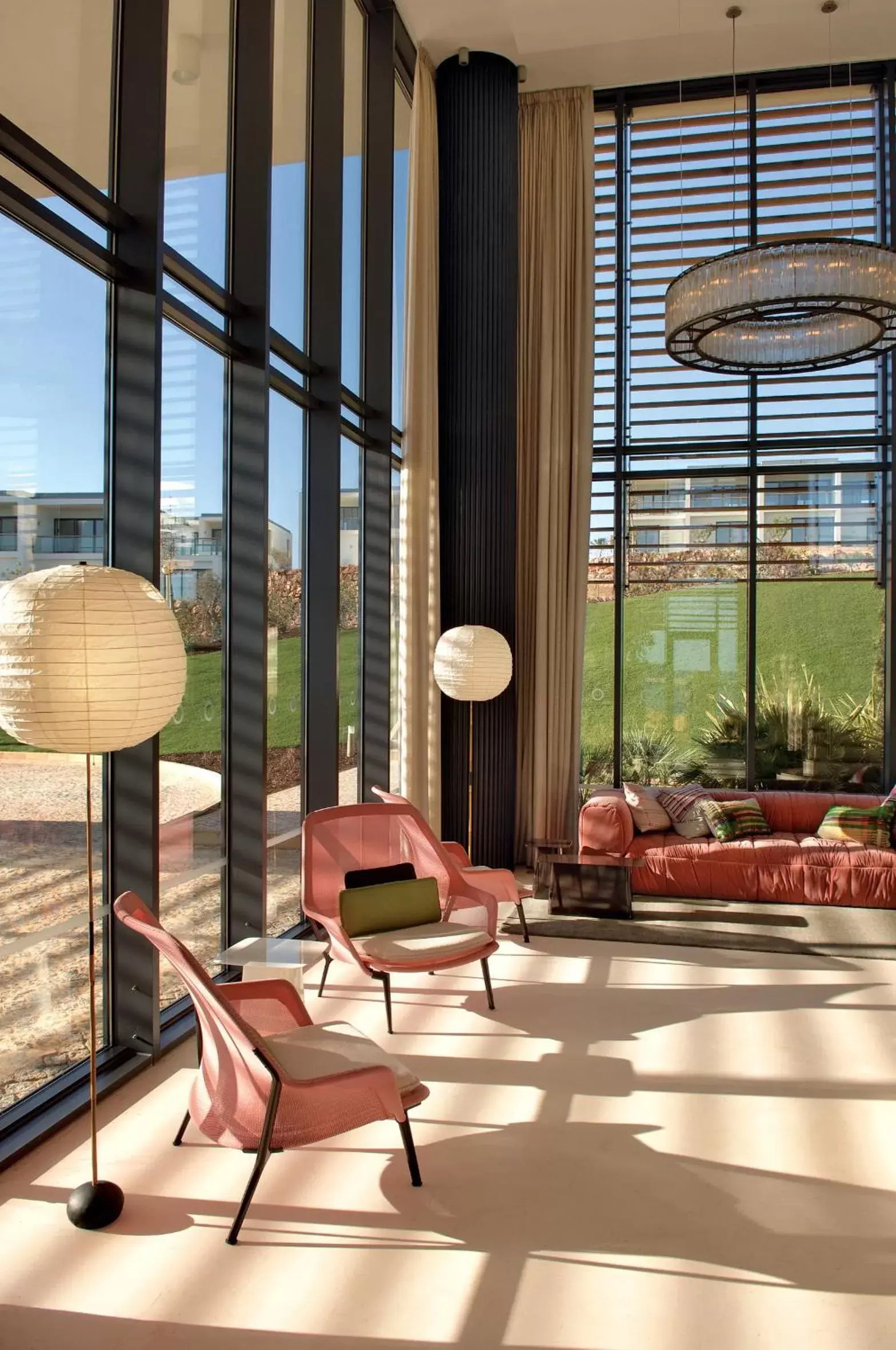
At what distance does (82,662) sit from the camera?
2586mm

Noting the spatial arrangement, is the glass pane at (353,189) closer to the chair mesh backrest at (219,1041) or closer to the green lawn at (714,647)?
the green lawn at (714,647)

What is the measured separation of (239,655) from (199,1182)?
2372mm

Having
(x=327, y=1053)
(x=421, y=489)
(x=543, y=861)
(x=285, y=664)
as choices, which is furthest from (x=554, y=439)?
(x=327, y=1053)

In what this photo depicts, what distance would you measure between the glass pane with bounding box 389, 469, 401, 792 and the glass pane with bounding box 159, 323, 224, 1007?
2.53 metres

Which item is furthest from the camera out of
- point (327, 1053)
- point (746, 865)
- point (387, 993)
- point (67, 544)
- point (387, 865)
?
point (746, 865)

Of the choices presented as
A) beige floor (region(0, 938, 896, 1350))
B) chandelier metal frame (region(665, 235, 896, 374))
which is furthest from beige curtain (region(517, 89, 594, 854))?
beige floor (region(0, 938, 896, 1350))

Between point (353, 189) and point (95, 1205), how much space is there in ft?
19.2

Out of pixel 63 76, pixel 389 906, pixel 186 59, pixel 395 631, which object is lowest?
pixel 389 906

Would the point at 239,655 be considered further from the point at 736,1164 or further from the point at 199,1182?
the point at 736,1164

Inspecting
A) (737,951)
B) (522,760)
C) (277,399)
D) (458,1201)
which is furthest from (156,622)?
(522,760)

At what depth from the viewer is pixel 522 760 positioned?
7.88m

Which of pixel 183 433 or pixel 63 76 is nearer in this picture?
pixel 63 76

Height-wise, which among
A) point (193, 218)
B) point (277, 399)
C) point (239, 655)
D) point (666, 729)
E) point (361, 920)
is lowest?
point (361, 920)

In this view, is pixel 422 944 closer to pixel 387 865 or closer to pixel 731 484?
pixel 387 865
